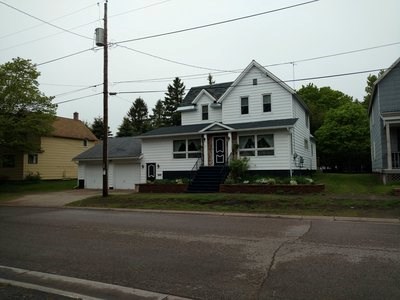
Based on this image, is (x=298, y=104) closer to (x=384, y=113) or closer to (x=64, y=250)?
(x=384, y=113)

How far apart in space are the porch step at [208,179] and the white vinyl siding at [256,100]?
4.64 meters

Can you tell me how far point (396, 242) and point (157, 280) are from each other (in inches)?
241

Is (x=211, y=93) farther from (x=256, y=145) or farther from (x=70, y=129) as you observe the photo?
(x=70, y=129)

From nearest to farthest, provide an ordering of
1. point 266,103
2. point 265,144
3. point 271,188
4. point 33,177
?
point 271,188
point 265,144
point 266,103
point 33,177

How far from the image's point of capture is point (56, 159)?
135ft

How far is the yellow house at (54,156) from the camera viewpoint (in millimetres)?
37656

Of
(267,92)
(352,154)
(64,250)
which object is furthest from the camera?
(352,154)

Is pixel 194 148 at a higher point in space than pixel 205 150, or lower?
higher

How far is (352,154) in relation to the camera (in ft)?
151

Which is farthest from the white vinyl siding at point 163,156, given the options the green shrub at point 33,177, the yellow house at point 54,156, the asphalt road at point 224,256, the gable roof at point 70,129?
the gable roof at point 70,129

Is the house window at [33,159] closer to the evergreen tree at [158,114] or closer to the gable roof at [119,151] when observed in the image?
the gable roof at [119,151]

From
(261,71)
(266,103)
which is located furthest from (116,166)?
(261,71)

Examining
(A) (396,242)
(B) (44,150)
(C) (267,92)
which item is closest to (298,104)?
(C) (267,92)

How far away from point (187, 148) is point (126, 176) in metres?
6.62
